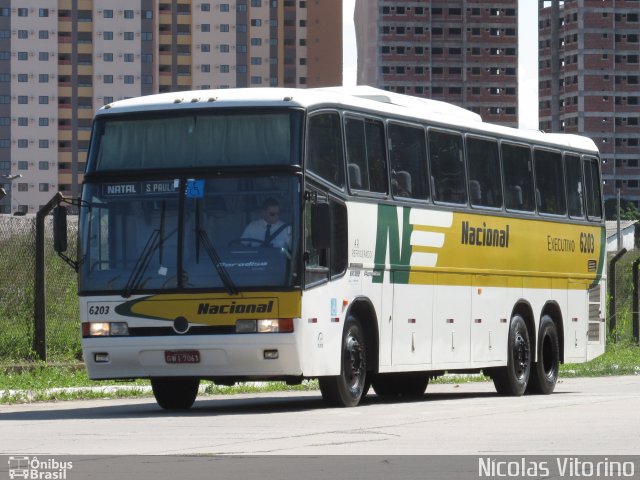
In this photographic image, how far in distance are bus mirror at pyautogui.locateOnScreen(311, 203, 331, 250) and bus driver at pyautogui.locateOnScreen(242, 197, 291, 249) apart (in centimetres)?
31

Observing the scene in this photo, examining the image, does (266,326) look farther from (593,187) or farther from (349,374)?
(593,187)

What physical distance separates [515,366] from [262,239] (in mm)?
7607

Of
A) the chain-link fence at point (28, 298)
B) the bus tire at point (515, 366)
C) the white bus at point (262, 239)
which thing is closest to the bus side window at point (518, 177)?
the bus tire at point (515, 366)

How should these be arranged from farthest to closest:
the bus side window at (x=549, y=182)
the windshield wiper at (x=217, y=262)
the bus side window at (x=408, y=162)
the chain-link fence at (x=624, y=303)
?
the chain-link fence at (x=624, y=303) → the bus side window at (x=549, y=182) → the bus side window at (x=408, y=162) → the windshield wiper at (x=217, y=262)

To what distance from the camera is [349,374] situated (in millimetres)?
19500

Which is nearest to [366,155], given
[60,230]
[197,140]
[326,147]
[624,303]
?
[326,147]

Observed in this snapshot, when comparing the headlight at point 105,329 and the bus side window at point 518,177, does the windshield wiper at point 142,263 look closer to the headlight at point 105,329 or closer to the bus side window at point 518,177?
the headlight at point 105,329

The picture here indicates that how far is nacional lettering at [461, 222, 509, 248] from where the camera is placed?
2283 cm

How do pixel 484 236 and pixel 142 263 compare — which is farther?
pixel 484 236

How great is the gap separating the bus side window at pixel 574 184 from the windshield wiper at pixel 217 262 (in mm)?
9794

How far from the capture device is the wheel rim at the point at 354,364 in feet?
63.7

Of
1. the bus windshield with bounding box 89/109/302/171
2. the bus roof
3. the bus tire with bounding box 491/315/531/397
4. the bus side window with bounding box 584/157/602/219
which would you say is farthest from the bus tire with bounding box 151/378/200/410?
the bus side window with bounding box 584/157/602/219

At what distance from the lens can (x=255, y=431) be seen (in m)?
15.0
